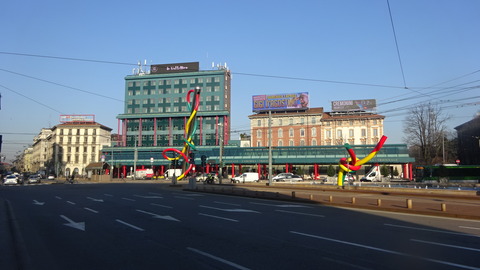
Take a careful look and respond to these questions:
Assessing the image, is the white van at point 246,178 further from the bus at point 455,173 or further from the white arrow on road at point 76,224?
the white arrow on road at point 76,224

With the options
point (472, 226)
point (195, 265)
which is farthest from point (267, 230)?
point (472, 226)

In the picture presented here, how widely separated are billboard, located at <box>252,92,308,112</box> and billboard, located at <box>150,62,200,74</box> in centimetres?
1995

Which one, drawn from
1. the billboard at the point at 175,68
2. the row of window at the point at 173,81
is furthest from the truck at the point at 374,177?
the billboard at the point at 175,68

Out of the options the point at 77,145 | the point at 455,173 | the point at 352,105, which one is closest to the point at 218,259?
the point at 455,173

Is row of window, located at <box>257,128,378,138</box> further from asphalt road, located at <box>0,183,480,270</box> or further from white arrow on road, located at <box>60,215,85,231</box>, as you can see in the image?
white arrow on road, located at <box>60,215,85,231</box>

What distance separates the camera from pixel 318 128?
94.3 m

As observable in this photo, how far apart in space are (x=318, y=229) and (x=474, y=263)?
487 cm

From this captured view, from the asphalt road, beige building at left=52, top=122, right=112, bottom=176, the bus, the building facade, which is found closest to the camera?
the asphalt road

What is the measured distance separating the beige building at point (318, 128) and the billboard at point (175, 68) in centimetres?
2231

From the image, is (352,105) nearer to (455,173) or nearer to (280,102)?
(280,102)

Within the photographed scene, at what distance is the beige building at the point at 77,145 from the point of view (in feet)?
376

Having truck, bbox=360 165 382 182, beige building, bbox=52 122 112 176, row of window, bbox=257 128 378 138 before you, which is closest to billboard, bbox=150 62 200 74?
row of window, bbox=257 128 378 138

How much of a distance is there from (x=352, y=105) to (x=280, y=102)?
60.5 feet

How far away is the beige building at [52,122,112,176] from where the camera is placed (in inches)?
4515
